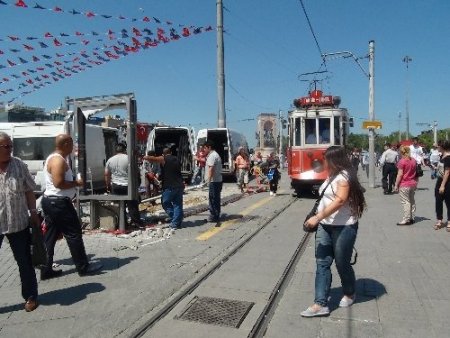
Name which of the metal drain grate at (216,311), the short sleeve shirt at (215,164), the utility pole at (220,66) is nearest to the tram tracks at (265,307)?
the metal drain grate at (216,311)

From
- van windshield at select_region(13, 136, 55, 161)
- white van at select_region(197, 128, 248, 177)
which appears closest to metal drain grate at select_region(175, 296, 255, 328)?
van windshield at select_region(13, 136, 55, 161)

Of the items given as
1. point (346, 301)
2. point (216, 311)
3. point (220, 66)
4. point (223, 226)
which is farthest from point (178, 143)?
point (346, 301)

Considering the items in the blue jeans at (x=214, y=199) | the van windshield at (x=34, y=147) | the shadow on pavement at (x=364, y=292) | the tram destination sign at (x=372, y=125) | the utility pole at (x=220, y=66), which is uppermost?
the utility pole at (x=220, y=66)

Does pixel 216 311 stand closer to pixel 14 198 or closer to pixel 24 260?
pixel 24 260

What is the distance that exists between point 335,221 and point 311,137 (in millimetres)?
9920

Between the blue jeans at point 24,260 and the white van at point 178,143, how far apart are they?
1327 centimetres

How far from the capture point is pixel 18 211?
446 cm

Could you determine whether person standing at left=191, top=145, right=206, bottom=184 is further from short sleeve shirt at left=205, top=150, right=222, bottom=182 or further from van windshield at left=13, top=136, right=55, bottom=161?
short sleeve shirt at left=205, top=150, right=222, bottom=182

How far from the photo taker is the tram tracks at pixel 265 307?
3986 millimetres

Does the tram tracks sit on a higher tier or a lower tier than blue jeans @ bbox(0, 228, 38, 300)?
lower

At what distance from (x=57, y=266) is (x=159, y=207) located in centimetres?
580

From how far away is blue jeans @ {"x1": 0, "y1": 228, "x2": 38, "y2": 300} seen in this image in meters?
4.48

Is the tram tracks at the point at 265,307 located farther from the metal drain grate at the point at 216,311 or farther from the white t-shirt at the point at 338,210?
the white t-shirt at the point at 338,210

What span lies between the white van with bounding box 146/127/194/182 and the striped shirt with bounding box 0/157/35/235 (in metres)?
13.2
